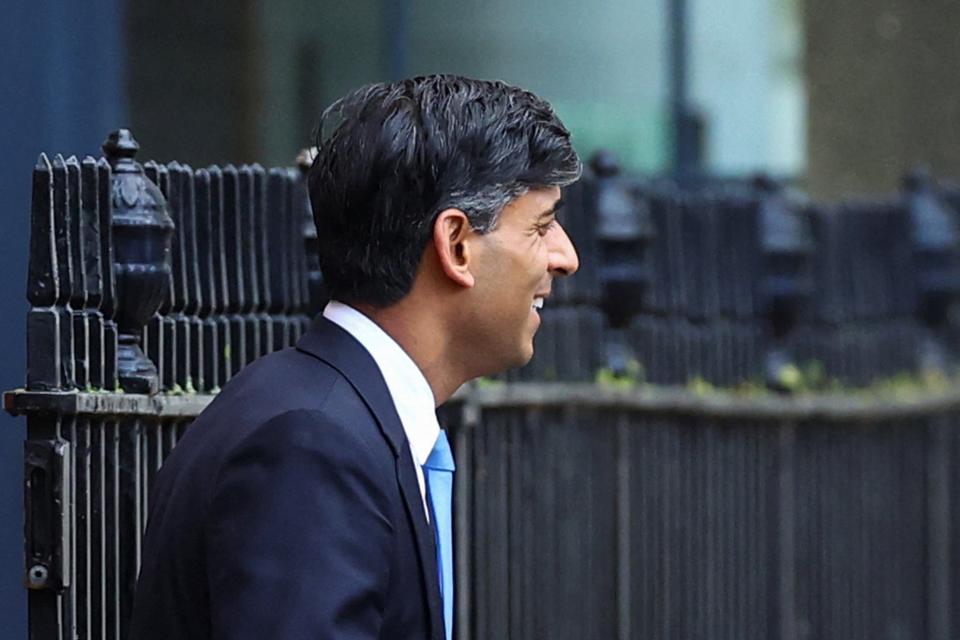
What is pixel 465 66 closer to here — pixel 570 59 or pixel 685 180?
pixel 570 59

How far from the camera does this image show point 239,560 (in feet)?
8.93

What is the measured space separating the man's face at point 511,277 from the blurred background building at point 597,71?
14.7 ft

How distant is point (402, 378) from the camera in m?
3.11

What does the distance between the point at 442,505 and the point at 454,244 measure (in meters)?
0.41

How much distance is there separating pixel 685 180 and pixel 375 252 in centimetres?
837

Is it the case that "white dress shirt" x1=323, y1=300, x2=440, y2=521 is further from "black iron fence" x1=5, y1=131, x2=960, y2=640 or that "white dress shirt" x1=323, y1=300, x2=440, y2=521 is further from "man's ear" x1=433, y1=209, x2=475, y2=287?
Result: "black iron fence" x1=5, y1=131, x2=960, y2=640

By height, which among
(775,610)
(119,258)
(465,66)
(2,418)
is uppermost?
(465,66)

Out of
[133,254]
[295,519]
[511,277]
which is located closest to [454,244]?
[511,277]

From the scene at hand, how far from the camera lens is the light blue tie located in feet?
10.2

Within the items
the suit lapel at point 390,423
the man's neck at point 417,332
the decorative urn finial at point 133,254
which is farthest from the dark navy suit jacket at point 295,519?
the decorative urn finial at point 133,254

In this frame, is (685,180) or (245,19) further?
(685,180)

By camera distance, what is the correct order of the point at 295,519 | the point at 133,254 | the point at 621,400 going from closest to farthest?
the point at 295,519, the point at 133,254, the point at 621,400

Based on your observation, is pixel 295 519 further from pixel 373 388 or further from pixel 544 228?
pixel 544 228

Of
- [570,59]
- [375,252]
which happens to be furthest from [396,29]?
[375,252]
